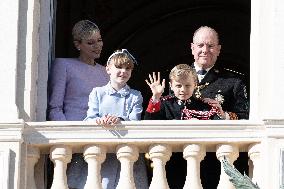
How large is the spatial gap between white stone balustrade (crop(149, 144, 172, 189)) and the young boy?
0.81 ft

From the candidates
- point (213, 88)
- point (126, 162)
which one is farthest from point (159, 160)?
point (213, 88)

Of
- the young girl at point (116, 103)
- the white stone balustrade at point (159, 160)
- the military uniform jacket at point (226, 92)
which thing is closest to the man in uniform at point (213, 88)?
the military uniform jacket at point (226, 92)

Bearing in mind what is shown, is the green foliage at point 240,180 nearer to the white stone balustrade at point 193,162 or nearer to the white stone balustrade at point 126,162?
the white stone balustrade at point 193,162

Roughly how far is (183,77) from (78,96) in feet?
3.43

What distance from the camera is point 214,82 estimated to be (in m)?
14.7

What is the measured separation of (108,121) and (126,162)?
37 cm

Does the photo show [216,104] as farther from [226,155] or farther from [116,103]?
[116,103]

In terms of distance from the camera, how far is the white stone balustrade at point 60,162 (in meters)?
14.2

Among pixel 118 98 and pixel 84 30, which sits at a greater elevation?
pixel 84 30

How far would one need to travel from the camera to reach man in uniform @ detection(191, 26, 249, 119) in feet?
47.9

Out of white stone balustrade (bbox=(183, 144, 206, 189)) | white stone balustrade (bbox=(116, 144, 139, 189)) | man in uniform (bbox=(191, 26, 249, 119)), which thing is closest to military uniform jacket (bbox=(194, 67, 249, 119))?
man in uniform (bbox=(191, 26, 249, 119))

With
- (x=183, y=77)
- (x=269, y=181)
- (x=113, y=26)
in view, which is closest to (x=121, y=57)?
(x=183, y=77)

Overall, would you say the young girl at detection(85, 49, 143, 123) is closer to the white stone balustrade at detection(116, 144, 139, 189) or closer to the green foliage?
the white stone balustrade at detection(116, 144, 139, 189)

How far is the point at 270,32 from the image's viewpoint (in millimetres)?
14414
